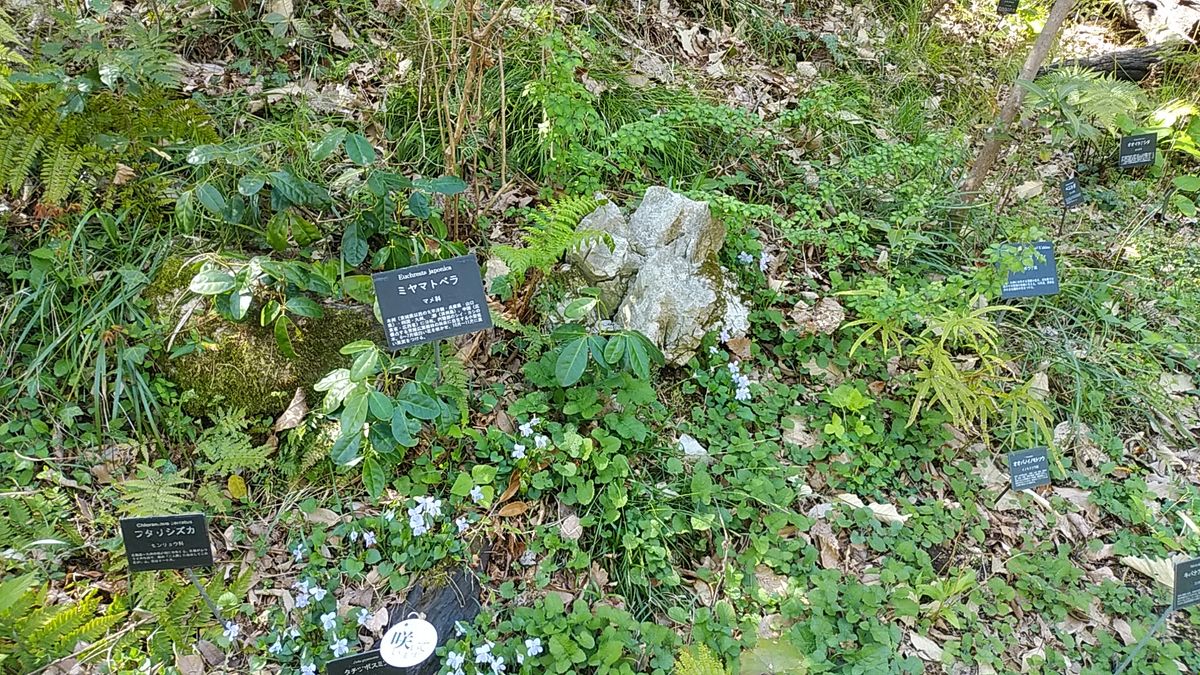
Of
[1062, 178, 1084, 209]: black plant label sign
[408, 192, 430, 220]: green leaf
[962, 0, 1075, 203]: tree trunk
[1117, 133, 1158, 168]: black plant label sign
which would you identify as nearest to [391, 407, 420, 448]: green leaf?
[408, 192, 430, 220]: green leaf

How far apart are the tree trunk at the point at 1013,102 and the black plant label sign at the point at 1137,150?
3.19 feet

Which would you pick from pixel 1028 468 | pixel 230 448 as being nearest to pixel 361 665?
pixel 230 448

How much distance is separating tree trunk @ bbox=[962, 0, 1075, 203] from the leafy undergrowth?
0.14 m

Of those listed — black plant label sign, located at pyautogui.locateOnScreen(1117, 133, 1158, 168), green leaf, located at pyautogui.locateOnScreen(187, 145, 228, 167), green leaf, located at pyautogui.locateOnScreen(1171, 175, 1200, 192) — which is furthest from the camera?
green leaf, located at pyautogui.locateOnScreen(1171, 175, 1200, 192)

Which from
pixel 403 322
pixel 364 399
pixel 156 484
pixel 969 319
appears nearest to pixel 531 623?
pixel 364 399

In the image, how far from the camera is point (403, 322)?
2.38 metres

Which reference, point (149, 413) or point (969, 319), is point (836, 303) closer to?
point (969, 319)

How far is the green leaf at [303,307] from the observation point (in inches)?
101

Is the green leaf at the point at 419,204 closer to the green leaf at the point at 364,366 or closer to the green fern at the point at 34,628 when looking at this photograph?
the green leaf at the point at 364,366

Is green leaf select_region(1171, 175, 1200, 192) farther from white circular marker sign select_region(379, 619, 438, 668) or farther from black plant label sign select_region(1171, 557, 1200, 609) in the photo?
white circular marker sign select_region(379, 619, 438, 668)

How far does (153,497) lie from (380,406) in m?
0.83

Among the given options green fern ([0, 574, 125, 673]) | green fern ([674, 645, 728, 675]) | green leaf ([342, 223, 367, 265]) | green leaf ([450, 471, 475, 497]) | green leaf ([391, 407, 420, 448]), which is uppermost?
green leaf ([342, 223, 367, 265])

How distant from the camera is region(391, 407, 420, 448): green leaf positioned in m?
2.29

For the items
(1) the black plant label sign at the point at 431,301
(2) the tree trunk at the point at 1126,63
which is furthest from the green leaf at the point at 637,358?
(2) the tree trunk at the point at 1126,63
